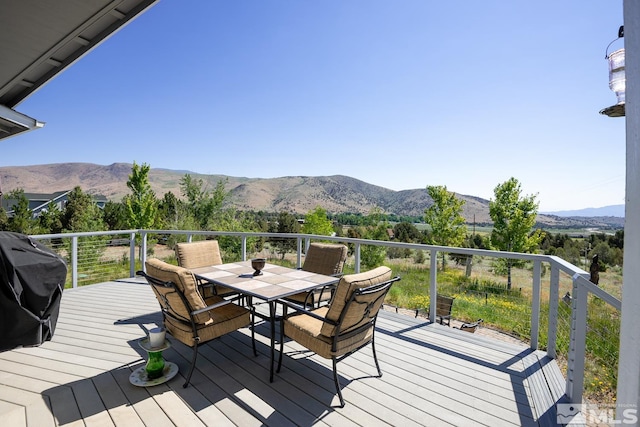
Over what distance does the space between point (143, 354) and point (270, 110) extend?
50.3 ft

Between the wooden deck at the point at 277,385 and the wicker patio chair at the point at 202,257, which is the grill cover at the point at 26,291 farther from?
the wicker patio chair at the point at 202,257

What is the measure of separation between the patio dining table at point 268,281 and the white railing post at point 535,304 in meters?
1.98

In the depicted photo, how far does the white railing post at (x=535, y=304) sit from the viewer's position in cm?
297

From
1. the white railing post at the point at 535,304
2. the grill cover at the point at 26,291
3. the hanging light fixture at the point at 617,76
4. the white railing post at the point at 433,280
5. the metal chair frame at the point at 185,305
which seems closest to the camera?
the hanging light fixture at the point at 617,76

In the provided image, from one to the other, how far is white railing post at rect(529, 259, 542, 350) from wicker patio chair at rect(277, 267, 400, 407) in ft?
5.56

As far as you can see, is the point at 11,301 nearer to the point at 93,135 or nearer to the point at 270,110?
the point at 270,110

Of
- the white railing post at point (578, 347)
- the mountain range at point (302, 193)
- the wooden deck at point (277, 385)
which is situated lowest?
the wooden deck at point (277, 385)

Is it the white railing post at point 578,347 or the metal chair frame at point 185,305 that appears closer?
the white railing post at point 578,347

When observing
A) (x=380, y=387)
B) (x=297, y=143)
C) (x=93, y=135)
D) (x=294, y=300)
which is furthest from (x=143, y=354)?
(x=93, y=135)

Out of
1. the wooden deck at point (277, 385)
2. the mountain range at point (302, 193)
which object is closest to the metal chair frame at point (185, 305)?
the wooden deck at point (277, 385)

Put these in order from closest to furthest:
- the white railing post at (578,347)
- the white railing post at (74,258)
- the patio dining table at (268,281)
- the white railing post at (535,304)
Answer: the white railing post at (578,347) < the patio dining table at (268,281) < the white railing post at (535,304) < the white railing post at (74,258)

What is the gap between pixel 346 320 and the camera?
2.24 meters

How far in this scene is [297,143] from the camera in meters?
24.2

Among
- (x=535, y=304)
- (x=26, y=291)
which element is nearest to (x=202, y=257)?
(x=26, y=291)
